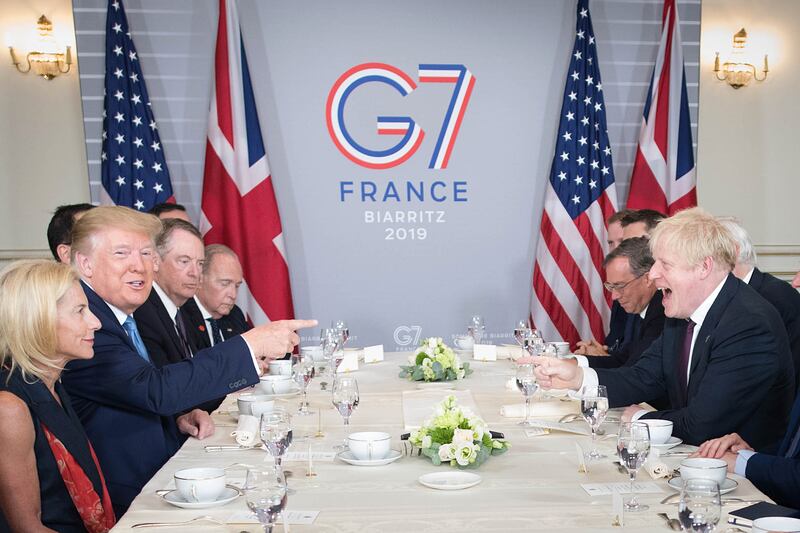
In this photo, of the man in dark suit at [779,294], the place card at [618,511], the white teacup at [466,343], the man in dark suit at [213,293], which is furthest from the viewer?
the white teacup at [466,343]

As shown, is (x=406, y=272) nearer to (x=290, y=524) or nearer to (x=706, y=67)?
(x=706, y=67)

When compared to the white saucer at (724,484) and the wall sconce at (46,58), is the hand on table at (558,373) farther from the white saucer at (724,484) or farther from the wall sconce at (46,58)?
the wall sconce at (46,58)

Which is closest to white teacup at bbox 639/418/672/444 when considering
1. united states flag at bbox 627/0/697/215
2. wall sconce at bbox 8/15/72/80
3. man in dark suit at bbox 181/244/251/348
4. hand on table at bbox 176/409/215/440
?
hand on table at bbox 176/409/215/440

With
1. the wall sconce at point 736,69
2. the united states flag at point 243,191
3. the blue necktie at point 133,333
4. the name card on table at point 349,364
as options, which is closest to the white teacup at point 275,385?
the blue necktie at point 133,333

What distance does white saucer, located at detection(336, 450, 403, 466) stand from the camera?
97.2 inches

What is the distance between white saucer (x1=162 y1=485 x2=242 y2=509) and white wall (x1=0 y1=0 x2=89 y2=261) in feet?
14.1

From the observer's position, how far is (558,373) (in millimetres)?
3152

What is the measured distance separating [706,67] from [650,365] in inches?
149

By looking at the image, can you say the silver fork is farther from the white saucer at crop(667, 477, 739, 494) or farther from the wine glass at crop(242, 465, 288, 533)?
the white saucer at crop(667, 477, 739, 494)

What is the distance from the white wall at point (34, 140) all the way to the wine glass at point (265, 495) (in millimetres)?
4765

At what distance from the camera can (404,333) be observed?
6.27 metres

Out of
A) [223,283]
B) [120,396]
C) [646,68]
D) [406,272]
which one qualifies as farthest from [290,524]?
[646,68]

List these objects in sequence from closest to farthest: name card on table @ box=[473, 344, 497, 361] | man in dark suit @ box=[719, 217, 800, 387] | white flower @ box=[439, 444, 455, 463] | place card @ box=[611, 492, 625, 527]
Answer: place card @ box=[611, 492, 625, 527], white flower @ box=[439, 444, 455, 463], man in dark suit @ box=[719, 217, 800, 387], name card on table @ box=[473, 344, 497, 361]

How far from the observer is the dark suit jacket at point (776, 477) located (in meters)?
2.30
